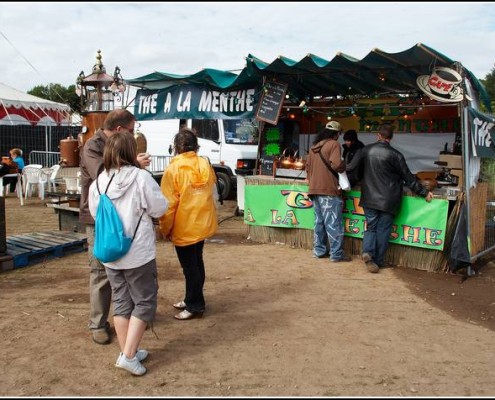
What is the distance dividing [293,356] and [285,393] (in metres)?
0.53

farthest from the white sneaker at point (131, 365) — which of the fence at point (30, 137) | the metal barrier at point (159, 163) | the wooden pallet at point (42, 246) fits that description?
the fence at point (30, 137)

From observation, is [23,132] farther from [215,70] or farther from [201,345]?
[201,345]

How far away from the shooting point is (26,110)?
638 inches


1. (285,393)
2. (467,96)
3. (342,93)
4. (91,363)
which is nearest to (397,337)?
(285,393)

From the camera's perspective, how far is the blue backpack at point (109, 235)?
9.75 ft

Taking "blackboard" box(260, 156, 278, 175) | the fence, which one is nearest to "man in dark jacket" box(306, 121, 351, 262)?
"blackboard" box(260, 156, 278, 175)

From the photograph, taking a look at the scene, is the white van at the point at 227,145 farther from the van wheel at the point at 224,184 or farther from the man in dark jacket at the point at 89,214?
the man in dark jacket at the point at 89,214

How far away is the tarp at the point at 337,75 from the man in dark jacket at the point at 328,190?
3.35ft

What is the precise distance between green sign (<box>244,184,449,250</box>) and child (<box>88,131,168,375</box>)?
149 inches

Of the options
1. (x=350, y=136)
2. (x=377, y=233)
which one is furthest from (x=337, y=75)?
(x=377, y=233)

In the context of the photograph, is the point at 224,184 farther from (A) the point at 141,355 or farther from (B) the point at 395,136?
(A) the point at 141,355

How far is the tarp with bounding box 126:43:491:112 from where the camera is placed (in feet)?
19.5

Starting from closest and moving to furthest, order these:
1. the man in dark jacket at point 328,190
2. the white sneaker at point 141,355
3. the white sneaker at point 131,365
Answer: the white sneaker at point 131,365
the white sneaker at point 141,355
the man in dark jacket at point 328,190

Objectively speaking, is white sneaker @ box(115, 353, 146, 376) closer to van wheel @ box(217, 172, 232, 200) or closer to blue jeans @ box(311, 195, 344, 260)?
blue jeans @ box(311, 195, 344, 260)
